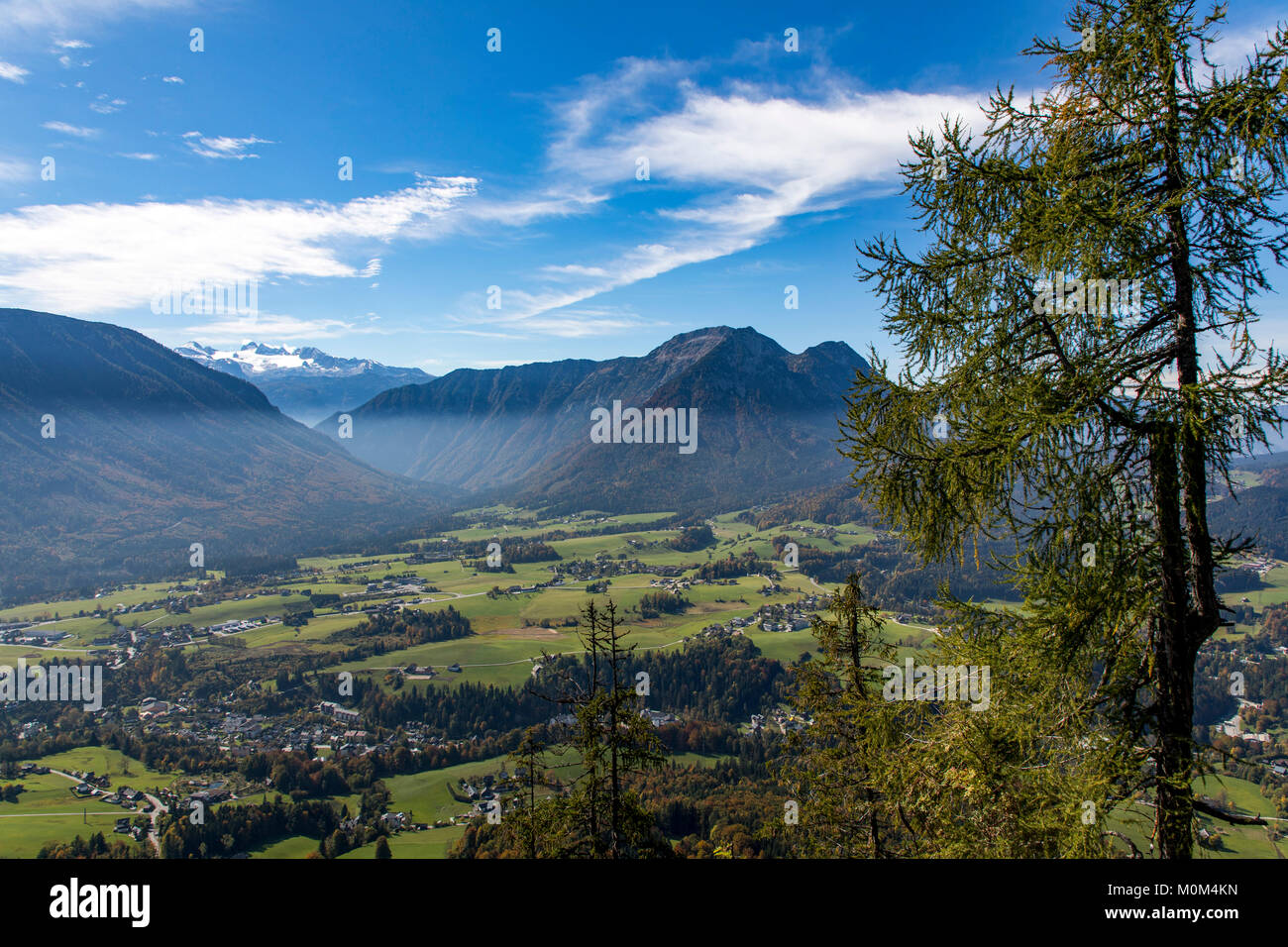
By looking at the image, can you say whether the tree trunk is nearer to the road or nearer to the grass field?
the grass field

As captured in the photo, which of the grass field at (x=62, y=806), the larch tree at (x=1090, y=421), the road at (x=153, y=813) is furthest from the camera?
the grass field at (x=62, y=806)

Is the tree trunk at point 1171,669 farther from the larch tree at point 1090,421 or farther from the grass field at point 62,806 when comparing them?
the grass field at point 62,806

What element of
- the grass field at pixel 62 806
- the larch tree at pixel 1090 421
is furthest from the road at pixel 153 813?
the larch tree at pixel 1090 421

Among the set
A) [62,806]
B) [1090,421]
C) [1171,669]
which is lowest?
[62,806]

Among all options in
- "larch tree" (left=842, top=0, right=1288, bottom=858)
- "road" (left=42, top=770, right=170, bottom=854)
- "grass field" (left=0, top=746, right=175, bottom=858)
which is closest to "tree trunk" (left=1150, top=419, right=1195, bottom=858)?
"larch tree" (left=842, top=0, right=1288, bottom=858)

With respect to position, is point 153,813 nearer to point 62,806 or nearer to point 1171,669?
point 62,806

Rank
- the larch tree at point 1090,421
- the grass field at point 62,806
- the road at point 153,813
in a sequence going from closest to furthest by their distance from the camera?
the larch tree at point 1090,421 → the road at point 153,813 → the grass field at point 62,806

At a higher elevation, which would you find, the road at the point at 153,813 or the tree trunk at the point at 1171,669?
the tree trunk at the point at 1171,669

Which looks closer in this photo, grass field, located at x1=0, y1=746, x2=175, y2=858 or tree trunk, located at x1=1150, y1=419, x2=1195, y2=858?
tree trunk, located at x1=1150, y1=419, x2=1195, y2=858

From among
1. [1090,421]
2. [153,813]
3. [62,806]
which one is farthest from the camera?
[62,806]

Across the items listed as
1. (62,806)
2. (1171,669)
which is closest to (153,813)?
(62,806)

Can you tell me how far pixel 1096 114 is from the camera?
5.58 meters
